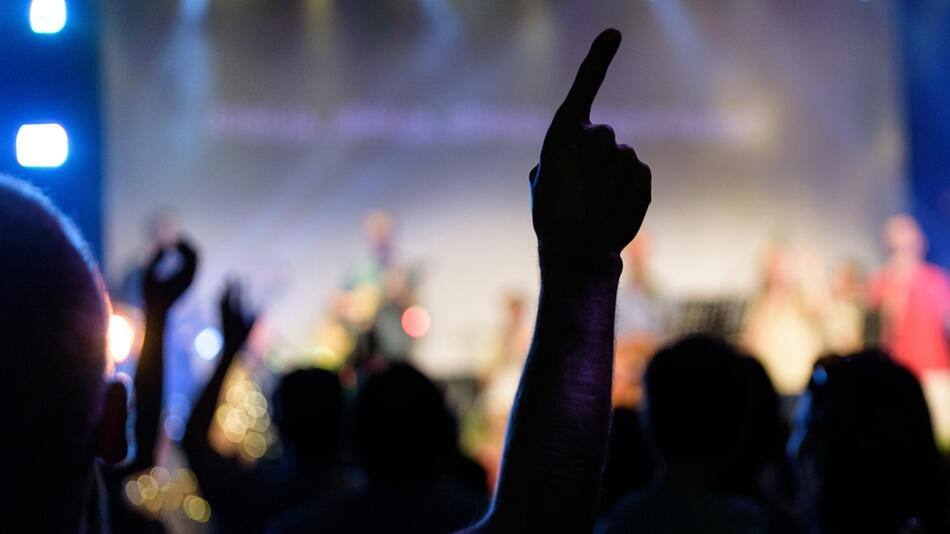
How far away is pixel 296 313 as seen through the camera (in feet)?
28.5

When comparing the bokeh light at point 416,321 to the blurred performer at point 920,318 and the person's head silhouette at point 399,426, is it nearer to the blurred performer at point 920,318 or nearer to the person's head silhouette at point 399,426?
the blurred performer at point 920,318

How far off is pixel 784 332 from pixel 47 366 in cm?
858

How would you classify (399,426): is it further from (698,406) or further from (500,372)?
(500,372)

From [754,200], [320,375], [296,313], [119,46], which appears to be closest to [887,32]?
[754,200]

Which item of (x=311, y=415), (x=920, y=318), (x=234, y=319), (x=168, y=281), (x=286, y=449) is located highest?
(x=168, y=281)

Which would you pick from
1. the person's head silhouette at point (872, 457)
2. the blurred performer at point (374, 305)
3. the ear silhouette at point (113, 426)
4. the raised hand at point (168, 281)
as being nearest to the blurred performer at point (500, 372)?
the blurred performer at point (374, 305)

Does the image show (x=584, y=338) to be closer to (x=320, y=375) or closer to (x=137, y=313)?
(x=320, y=375)

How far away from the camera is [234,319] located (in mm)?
2568

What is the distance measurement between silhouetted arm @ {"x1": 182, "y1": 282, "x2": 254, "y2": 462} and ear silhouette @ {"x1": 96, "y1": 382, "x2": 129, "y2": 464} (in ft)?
4.66

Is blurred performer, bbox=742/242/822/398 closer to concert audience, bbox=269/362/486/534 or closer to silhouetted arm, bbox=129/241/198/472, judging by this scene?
concert audience, bbox=269/362/486/534

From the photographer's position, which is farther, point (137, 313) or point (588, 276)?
point (137, 313)

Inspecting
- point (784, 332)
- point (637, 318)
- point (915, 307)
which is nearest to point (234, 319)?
point (637, 318)

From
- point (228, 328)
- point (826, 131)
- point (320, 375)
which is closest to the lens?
point (228, 328)

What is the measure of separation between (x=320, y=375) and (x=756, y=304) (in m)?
6.82
